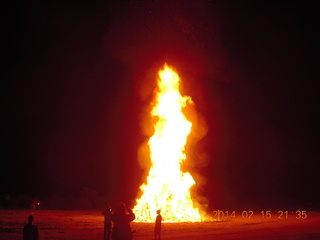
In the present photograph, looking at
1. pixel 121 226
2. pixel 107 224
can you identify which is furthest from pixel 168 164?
pixel 121 226

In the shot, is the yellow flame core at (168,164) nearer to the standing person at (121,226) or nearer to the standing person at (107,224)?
the standing person at (107,224)

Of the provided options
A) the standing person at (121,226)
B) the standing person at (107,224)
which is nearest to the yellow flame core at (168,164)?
the standing person at (107,224)

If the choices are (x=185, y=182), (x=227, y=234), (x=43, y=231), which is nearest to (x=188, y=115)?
(x=185, y=182)

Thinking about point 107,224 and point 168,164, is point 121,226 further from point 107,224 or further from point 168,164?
point 168,164

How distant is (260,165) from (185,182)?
92.3ft

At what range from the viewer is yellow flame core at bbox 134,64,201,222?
980 inches

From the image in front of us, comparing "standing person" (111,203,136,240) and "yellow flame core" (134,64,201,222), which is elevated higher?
"yellow flame core" (134,64,201,222)

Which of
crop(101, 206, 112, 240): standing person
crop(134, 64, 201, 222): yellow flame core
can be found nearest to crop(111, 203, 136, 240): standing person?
crop(101, 206, 112, 240): standing person

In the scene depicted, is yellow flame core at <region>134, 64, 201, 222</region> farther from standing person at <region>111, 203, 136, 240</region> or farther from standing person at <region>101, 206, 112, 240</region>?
standing person at <region>111, 203, 136, 240</region>

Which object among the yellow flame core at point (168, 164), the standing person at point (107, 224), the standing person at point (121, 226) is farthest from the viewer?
the yellow flame core at point (168, 164)

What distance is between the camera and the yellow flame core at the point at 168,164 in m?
24.9

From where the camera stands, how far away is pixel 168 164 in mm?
25516

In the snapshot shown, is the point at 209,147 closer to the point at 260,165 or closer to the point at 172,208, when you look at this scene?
the point at 260,165

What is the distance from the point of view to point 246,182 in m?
49.6
